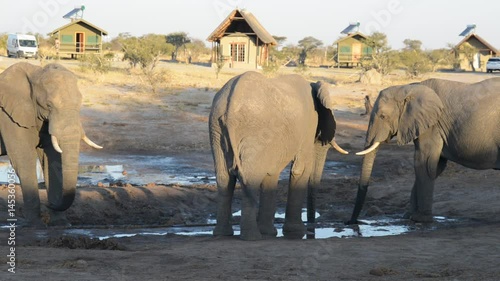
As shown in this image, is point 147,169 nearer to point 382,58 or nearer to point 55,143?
point 55,143

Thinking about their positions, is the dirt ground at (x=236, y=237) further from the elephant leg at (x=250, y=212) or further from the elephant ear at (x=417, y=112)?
the elephant ear at (x=417, y=112)

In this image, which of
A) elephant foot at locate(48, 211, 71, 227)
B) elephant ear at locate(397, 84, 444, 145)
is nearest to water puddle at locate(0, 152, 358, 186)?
elephant foot at locate(48, 211, 71, 227)

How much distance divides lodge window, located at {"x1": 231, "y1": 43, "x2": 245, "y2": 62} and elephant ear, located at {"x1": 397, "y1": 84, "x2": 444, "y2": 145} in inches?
1379

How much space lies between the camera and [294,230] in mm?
10094

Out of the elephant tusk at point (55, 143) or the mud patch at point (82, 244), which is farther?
the elephant tusk at point (55, 143)

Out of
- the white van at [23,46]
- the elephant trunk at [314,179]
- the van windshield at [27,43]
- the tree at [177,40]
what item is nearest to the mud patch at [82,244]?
the elephant trunk at [314,179]

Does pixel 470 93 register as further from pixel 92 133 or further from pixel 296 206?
pixel 92 133

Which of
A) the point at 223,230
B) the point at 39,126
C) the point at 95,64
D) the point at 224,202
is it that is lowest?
the point at 223,230

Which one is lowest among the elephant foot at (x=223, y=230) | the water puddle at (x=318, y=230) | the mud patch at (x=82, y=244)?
the water puddle at (x=318, y=230)

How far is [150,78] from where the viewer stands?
97.2 ft

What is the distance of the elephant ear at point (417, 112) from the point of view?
1123 centimetres

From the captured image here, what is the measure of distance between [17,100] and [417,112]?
501 centimetres

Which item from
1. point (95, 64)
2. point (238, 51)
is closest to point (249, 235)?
point (95, 64)

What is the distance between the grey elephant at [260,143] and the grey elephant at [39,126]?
1614mm
